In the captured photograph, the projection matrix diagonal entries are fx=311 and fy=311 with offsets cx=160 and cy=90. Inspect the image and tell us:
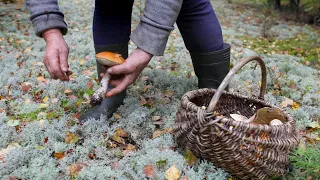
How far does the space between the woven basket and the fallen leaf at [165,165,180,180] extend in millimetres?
144

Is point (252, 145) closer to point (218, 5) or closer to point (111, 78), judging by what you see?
point (111, 78)

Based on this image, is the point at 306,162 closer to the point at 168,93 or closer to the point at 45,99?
the point at 168,93

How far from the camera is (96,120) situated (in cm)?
214

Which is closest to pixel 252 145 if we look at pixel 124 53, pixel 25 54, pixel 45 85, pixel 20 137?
pixel 124 53

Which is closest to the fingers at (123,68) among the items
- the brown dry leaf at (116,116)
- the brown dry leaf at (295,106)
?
the brown dry leaf at (116,116)

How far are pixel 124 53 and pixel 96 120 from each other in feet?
1.94

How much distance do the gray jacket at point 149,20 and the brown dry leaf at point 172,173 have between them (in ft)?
2.12

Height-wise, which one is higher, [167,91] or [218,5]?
[167,91]

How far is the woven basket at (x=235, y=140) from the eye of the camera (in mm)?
1498

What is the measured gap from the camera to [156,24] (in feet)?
5.49

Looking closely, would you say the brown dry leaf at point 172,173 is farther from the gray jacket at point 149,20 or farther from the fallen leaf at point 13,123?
the fallen leaf at point 13,123

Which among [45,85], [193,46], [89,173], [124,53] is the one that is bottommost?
[45,85]

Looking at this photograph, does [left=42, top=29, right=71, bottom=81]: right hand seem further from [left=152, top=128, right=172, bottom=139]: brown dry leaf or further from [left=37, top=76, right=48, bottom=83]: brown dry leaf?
[left=37, top=76, right=48, bottom=83]: brown dry leaf

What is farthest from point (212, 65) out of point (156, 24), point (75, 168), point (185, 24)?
point (75, 168)
